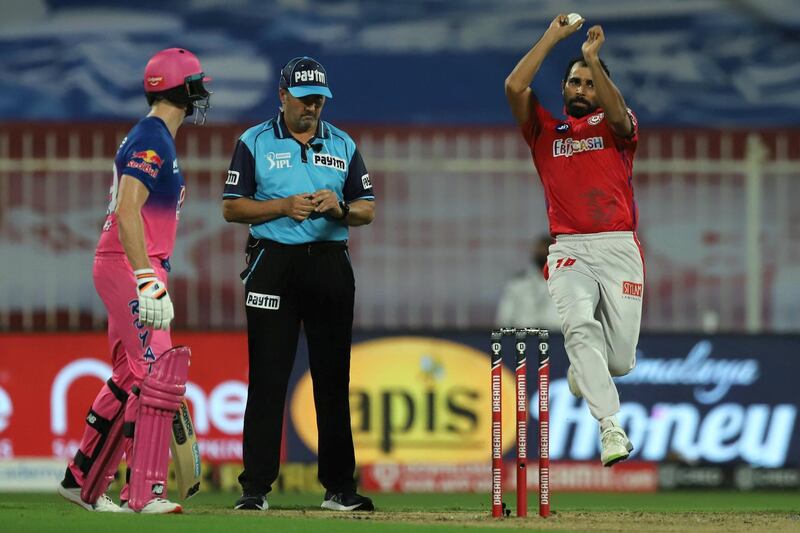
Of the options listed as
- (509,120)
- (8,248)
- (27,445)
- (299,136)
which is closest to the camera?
(299,136)

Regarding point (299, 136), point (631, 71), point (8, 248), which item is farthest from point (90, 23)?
point (299, 136)

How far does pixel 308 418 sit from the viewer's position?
1377cm

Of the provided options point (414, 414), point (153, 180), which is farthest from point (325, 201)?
point (414, 414)

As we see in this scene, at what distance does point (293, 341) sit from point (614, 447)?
5.90ft

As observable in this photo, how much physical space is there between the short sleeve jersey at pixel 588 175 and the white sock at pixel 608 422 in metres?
1.01

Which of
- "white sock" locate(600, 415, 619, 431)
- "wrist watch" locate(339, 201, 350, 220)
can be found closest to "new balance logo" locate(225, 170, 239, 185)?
"wrist watch" locate(339, 201, 350, 220)

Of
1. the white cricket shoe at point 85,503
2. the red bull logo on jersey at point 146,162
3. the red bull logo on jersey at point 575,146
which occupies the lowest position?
the white cricket shoe at point 85,503

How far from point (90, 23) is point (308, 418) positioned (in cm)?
571

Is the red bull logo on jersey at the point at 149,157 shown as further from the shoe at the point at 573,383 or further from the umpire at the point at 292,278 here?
the shoe at the point at 573,383

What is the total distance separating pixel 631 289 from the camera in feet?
31.6

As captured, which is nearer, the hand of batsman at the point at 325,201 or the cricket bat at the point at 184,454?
the cricket bat at the point at 184,454

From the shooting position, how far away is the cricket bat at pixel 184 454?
8.92 m

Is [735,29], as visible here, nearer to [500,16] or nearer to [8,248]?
[500,16]

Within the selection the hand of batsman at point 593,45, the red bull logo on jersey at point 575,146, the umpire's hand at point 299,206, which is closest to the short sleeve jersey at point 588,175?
the red bull logo on jersey at point 575,146
